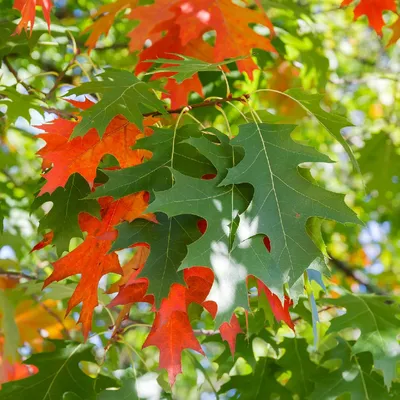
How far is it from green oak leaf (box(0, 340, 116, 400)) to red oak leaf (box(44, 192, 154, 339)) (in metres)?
0.40

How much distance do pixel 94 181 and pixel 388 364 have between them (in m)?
0.93

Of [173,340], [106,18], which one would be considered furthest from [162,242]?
[106,18]

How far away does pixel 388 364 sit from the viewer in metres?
1.87

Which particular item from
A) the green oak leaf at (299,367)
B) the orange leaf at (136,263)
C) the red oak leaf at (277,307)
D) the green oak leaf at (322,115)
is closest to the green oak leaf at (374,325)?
the green oak leaf at (299,367)

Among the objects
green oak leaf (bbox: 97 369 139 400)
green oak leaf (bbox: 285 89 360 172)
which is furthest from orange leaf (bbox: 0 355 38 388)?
green oak leaf (bbox: 285 89 360 172)

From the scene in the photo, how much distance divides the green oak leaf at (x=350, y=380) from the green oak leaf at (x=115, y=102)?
97 cm

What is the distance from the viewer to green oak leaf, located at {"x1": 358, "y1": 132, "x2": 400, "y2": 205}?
367 cm

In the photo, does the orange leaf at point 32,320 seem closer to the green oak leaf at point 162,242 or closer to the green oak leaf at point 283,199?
the green oak leaf at point 162,242

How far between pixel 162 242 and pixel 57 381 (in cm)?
75

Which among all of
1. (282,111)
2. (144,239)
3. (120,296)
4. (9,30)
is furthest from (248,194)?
(282,111)

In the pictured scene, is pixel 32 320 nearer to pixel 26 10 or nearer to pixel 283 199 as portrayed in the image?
pixel 26 10

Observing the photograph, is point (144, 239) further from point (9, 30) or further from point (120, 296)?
point (9, 30)

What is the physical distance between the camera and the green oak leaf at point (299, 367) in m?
2.16

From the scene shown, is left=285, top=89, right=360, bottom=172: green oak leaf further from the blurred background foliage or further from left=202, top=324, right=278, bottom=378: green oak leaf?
left=202, top=324, right=278, bottom=378: green oak leaf
